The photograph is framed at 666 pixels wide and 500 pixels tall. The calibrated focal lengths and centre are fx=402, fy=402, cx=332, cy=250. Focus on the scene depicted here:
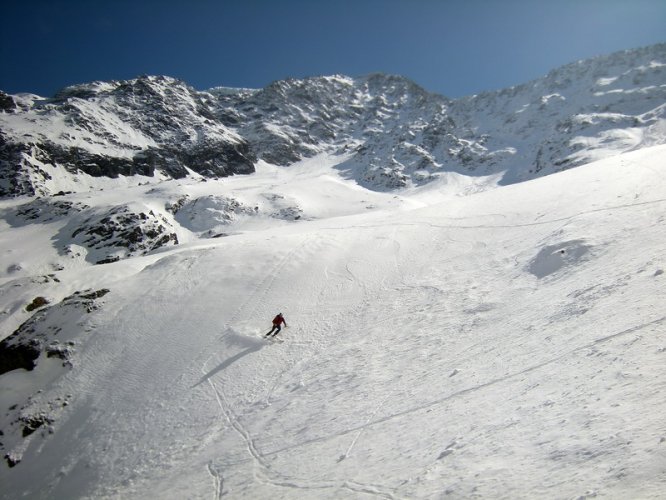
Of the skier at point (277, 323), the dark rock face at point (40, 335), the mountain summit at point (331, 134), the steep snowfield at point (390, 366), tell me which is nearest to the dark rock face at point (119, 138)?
the mountain summit at point (331, 134)

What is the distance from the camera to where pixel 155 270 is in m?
29.6

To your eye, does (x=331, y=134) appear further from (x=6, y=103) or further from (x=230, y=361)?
(x=230, y=361)

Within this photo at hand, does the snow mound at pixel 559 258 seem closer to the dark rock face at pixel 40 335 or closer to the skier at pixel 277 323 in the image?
the skier at pixel 277 323

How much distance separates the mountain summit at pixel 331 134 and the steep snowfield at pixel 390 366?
9554 centimetres

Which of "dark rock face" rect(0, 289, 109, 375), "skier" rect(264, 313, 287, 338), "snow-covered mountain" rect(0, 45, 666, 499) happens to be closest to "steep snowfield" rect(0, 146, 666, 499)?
"snow-covered mountain" rect(0, 45, 666, 499)

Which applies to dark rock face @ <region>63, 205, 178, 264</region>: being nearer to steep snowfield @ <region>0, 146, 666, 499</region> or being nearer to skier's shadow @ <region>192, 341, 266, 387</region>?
steep snowfield @ <region>0, 146, 666, 499</region>

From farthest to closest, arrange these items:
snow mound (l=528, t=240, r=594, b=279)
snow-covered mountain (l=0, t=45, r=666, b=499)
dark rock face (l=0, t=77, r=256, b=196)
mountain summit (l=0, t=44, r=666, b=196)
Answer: mountain summit (l=0, t=44, r=666, b=196), dark rock face (l=0, t=77, r=256, b=196), snow mound (l=528, t=240, r=594, b=279), snow-covered mountain (l=0, t=45, r=666, b=499)

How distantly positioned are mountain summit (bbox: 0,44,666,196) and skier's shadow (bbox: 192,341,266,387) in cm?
10161

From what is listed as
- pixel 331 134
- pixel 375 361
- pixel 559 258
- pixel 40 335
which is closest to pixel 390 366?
pixel 375 361

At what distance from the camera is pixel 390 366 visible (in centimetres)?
1496

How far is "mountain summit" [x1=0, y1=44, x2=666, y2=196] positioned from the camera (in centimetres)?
11188

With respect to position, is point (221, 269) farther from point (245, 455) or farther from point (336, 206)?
point (336, 206)

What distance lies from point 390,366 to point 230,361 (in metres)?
7.94

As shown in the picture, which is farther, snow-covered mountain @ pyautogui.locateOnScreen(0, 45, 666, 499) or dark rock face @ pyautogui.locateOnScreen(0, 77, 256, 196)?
dark rock face @ pyautogui.locateOnScreen(0, 77, 256, 196)
